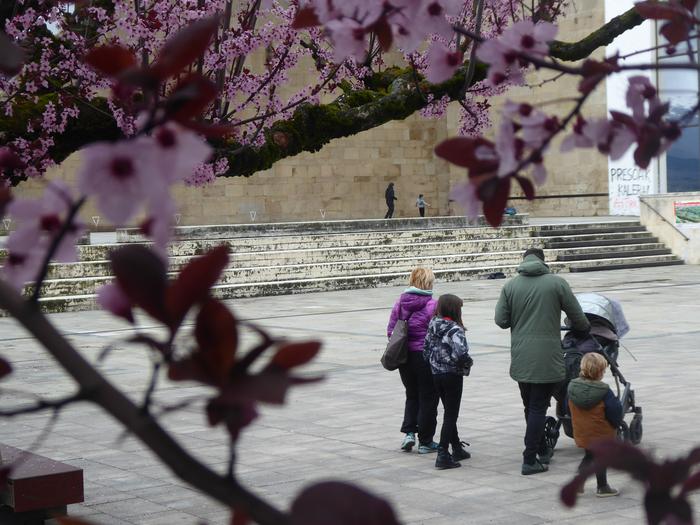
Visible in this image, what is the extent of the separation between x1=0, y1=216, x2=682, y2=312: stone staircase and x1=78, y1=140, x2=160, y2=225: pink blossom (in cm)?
1986

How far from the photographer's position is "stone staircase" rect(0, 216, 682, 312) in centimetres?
2283

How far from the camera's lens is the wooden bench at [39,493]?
18.8 ft

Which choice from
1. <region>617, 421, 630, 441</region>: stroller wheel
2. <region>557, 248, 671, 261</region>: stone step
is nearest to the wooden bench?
<region>617, 421, 630, 441</region>: stroller wheel

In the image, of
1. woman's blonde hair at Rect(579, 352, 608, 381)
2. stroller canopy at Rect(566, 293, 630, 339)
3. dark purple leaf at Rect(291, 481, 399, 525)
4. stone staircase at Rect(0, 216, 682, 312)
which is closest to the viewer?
→ dark purple leaf at Rect(291, 481, 399, 525)

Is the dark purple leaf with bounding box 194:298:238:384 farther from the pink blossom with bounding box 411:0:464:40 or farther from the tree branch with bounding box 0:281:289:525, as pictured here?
the pink blossom with bounding box 411:0:464:40

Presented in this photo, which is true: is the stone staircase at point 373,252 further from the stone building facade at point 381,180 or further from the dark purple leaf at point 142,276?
the dark purple leaf at point 142,276

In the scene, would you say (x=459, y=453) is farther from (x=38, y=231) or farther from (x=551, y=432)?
(x=38, y=231)

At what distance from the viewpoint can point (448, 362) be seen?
25.5 feet

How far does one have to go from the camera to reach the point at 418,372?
8148mm

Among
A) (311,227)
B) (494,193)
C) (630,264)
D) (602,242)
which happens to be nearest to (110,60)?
(494,193)

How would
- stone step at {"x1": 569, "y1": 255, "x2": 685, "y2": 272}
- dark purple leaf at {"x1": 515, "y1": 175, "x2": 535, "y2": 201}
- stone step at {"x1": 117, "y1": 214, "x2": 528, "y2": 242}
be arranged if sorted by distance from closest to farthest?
dark purple leaf at {"x1": 515, "y1": 175, "x2": 535, "y2": 201}
stone step at {"x1": 569, "y1": 255, "x2": 685, "y2": 272}
stone step at {"x1": 117, "y1": 214, "x2": 528, "y2": 242}

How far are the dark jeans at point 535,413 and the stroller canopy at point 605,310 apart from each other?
651 millimetres

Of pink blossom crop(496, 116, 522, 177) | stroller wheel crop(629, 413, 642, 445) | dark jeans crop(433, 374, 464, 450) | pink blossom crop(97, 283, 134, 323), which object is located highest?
pink blossom crop(496, 116, 522, 177)

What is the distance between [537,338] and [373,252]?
1908cm
